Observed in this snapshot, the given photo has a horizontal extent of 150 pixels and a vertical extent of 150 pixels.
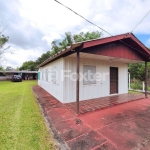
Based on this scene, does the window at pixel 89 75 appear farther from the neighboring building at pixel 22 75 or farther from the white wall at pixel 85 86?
the neighboring building at pixel 22 75

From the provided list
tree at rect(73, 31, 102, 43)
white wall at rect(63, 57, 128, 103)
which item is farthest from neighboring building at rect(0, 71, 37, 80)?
white wall at rect(63, 57, 128, 103)

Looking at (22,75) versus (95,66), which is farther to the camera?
(22,75)

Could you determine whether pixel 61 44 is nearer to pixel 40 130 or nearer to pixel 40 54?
pixel 40 54

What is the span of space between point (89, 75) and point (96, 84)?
84cm

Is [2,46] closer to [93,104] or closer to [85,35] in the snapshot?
[85,35]

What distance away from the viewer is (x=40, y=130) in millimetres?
3199

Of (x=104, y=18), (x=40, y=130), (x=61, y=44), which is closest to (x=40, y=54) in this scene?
(x=61, y=44)

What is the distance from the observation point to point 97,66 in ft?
23.5

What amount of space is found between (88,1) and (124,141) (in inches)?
196

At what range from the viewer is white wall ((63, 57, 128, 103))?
607 centimetres

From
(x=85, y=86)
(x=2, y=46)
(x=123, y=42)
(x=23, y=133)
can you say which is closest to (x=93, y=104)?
(x=85, y=86)

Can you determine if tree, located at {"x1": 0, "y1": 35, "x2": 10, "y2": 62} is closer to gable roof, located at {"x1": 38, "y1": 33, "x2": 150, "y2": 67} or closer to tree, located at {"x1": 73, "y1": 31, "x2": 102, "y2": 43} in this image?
tree, located at {"x1": 73, "y1": 31, "x2": 102, "y2": 43}

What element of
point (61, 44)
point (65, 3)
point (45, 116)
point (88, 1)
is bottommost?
point (45, 116)

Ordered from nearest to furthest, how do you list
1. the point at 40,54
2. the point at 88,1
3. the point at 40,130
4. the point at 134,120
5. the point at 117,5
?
the point at 40,130
the point at 134,120
the point at 88,1
the point at 117,5
the point at 40,54
